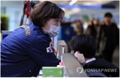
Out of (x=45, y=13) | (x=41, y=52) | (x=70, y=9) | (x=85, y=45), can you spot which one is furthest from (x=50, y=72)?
(x=70, y=9)

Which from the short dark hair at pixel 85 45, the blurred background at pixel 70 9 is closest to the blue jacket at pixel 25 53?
the short dark hair at pixel 85 45

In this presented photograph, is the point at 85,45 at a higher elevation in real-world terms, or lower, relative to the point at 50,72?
lower

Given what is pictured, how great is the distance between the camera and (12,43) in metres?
1.65

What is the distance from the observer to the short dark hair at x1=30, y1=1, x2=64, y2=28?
5.50 feet

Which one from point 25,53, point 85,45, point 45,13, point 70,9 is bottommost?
point 70,9

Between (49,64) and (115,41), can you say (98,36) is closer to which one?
(115,41)

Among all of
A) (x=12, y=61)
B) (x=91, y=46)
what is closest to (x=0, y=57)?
(x=12, y=61)

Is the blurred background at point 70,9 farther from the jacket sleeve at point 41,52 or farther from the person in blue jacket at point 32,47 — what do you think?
the jacket sleeve at point 41,52

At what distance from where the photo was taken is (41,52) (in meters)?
1.61

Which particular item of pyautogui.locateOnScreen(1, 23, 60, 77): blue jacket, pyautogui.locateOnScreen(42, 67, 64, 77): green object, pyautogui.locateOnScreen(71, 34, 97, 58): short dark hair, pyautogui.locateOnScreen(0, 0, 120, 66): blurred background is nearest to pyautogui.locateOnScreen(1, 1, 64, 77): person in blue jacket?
pyautogui.locateOnScreen(1, 23, 60, 77): blue jacket

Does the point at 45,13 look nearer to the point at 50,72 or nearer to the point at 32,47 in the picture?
the point at 32,47

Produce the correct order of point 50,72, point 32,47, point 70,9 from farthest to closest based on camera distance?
point 70,9
point 32,47
point 50,72

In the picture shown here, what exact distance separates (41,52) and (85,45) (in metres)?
0.72

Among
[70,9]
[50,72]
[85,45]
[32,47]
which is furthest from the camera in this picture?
[70,9]
